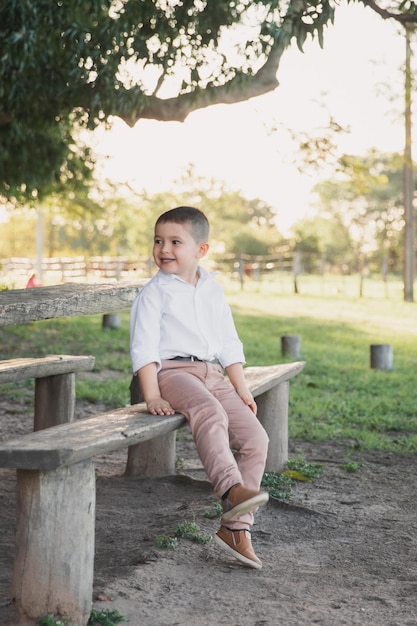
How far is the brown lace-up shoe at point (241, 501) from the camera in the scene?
3.67m

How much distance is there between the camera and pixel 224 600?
356 centimetres

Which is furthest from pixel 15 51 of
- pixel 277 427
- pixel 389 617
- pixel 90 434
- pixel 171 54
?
pixel 389 617

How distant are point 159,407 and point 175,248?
2.55ft

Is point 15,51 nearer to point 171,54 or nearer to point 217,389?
point 171,54

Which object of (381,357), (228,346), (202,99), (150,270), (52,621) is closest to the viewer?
(52,621)

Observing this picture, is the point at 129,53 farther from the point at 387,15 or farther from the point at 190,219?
the point at 190,219

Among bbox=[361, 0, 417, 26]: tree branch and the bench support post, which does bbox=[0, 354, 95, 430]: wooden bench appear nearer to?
the bench support post

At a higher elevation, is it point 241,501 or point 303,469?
point 241,501

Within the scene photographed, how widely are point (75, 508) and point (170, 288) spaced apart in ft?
4.49

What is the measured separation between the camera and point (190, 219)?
4250mm

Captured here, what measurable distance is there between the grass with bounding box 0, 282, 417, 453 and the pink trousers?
110 inches

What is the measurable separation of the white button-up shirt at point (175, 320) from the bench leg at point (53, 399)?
1.86 metres

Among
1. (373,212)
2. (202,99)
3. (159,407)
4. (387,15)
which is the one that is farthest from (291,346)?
(373,212)

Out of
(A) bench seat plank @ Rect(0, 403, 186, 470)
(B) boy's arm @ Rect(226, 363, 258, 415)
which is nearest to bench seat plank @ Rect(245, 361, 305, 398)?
(B) boy's arm @ Rect(226, 363, 258, 415)
